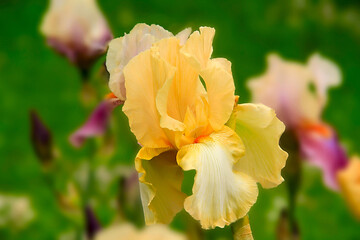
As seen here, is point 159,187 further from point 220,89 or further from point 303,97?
point 303,97

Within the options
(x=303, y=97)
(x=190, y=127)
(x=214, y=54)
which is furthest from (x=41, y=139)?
(x=214, y=54)

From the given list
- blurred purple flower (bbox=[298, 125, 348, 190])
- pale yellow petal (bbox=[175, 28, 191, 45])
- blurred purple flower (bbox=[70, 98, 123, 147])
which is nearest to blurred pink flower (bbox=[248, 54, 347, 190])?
blurred purple flower (bbox=[298, 125, 348, 190])

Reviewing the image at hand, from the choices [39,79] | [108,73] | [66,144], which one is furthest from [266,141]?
[39,79]

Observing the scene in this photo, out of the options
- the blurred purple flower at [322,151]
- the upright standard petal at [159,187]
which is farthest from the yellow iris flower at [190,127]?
the blurred purple flower at [322,151]

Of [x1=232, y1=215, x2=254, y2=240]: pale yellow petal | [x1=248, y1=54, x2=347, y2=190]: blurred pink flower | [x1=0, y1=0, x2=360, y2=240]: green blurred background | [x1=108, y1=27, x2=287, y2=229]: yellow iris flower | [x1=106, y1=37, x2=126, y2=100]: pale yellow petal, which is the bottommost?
[x1=0, y1=0, x2=360, y2=240]: green blurred background

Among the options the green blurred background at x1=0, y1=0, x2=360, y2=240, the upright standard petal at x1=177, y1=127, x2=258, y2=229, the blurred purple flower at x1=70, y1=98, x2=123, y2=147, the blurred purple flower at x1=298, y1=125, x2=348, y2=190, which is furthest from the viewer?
the green blurred background at x1=0, y1=0, x2=360, y2=240

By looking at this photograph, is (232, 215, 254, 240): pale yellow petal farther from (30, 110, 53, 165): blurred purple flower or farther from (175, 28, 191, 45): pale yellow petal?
(30, 110, 53, 165): blurred purple flower

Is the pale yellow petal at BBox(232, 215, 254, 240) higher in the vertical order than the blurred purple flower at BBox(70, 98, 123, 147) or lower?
higher
